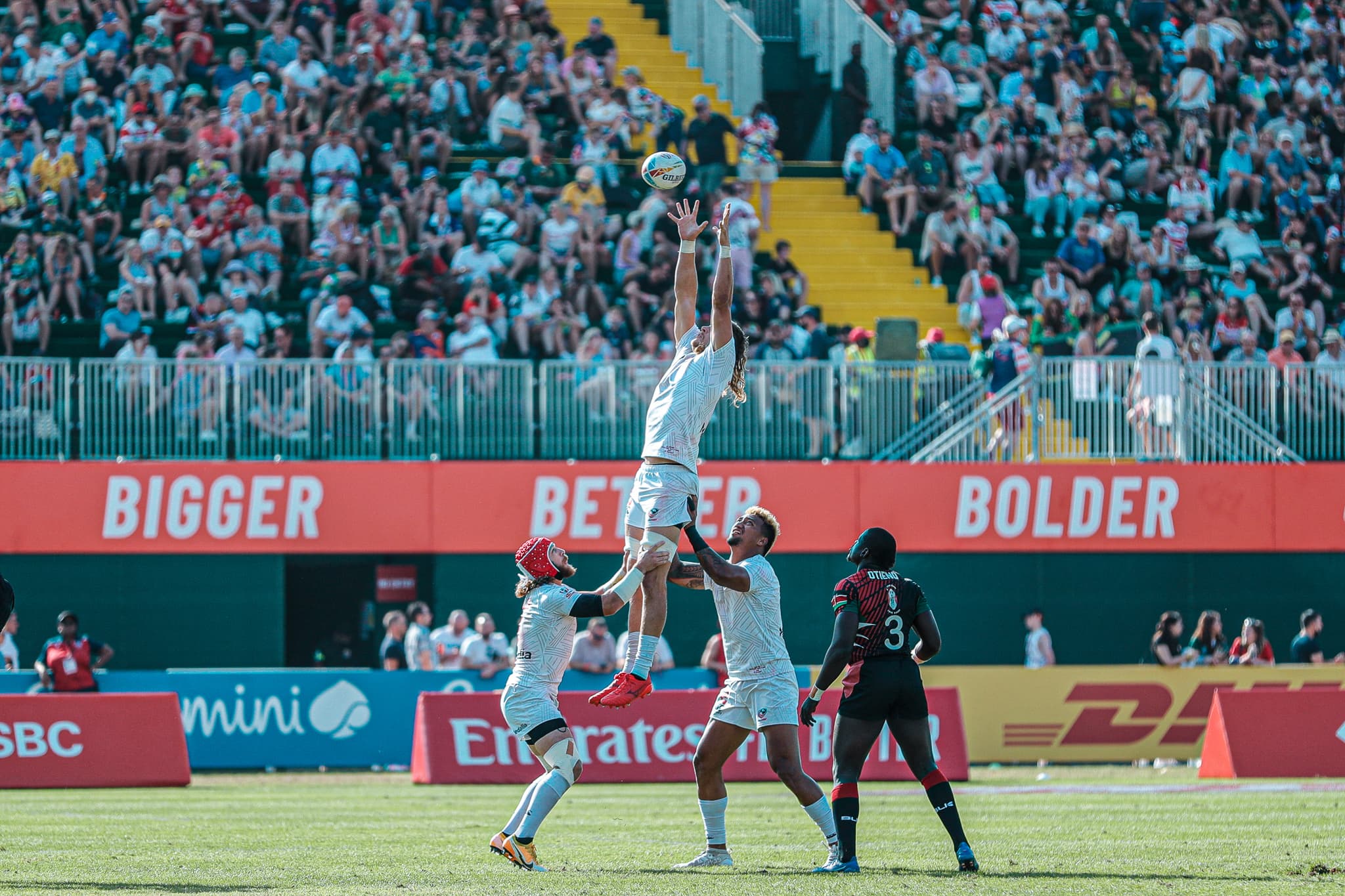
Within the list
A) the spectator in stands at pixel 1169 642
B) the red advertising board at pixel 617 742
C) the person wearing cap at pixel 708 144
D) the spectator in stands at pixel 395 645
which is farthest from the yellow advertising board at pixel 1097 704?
the person wearing cap at pixel 708 144

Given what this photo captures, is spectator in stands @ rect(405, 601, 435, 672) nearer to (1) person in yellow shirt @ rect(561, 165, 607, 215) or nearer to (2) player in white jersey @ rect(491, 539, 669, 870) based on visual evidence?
(1) person in yellow shirt @ rect(561, 165, 607, 215)

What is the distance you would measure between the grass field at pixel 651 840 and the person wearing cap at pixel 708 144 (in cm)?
1128

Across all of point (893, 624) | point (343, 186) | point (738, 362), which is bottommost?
point (893, 624)

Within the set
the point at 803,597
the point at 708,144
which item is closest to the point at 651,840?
the point at 803,597

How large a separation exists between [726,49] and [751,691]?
73.9ft

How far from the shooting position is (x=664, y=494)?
11.3 m

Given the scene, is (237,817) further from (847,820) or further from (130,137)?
(130,137)

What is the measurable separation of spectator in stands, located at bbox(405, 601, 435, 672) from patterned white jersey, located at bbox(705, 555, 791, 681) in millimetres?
12207

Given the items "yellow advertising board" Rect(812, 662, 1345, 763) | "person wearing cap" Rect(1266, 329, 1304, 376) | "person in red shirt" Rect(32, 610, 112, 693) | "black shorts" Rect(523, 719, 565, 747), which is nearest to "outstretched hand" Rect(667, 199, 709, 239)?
"black shorts" Rect(523, 719, 565, 747)

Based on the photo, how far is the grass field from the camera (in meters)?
10.2

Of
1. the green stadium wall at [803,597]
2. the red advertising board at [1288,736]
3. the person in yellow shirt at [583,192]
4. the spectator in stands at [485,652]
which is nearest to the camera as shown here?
the red advertising board at [1288,736]

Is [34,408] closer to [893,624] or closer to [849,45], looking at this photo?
[849,45]

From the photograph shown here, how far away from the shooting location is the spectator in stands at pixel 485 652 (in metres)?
22.6

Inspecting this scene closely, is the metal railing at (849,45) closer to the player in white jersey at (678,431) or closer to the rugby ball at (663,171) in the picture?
the rugby ball at (663,171)
